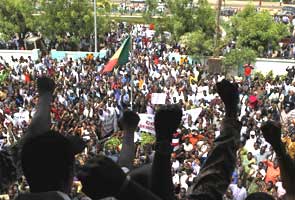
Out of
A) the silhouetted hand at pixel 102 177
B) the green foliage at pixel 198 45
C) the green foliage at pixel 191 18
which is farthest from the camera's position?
the green foliage at pixel 191 18

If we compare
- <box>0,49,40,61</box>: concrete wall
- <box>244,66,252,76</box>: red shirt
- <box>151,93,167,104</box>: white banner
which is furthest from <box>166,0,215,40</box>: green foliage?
<box>151,93,167,104</box>: white banner

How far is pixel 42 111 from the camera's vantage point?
2717 mm

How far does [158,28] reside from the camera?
23422 mm

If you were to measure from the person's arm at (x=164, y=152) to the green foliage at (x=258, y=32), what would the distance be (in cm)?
1817

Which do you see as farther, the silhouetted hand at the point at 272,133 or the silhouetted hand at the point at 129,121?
the silhouetted hand at the point at 129,121

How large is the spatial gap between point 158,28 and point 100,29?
245 centimetres

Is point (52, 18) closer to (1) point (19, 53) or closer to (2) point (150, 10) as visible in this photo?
(1) point (19, 53)

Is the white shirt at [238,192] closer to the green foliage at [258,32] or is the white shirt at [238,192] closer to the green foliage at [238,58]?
the green foliage at [238,58]

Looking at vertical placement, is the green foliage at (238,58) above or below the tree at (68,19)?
below

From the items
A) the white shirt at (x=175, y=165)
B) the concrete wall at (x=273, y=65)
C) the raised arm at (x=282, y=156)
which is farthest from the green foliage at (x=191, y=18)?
the raised arm at (x=282, y=156)

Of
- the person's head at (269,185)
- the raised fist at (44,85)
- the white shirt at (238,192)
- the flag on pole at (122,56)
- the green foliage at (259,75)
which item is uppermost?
the raised fist at (44,85)

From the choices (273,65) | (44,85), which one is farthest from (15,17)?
(44,85)

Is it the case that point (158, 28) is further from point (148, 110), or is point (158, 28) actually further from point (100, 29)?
point (148, 110)

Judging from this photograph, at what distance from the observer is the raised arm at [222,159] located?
85.1 inches
